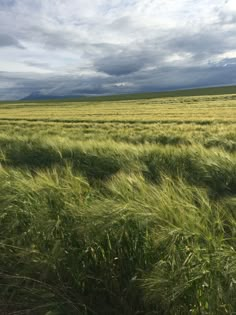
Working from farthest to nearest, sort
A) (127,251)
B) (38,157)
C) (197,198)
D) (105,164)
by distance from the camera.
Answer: (38,157)
(105,164)
(197,198)
(127,251)

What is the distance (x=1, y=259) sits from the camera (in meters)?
3.22

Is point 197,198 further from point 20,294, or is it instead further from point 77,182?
point 20,294

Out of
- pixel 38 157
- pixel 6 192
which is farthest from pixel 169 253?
pixel 38 157

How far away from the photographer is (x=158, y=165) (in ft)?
22.1

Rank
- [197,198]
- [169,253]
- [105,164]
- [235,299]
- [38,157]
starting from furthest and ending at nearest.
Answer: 1. [38,157]
2. [105,164]
3. [197,198]
4. [169,253]
5. [235,299]

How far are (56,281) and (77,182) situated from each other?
3.44 ft

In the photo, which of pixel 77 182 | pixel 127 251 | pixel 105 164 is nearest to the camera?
pixel 127 251

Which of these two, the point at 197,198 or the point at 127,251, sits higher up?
the point at 197,198

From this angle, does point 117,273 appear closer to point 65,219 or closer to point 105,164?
point 65,219

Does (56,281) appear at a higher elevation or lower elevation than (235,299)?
lower

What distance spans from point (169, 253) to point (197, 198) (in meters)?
0.81

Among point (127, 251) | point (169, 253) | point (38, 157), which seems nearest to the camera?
point (169, 253)

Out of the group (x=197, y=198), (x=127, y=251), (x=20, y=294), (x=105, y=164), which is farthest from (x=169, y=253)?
(x=105, y=164)

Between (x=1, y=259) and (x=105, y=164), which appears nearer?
(x=1, y=259)
